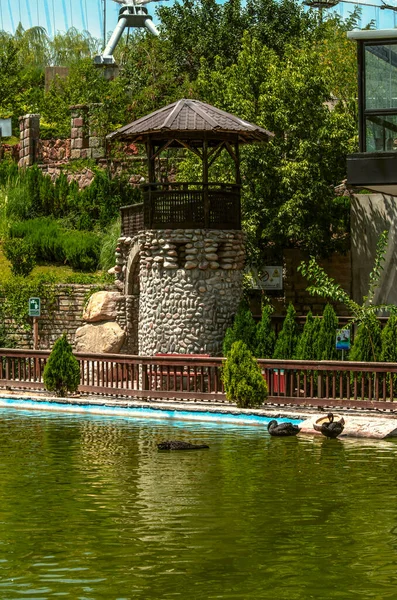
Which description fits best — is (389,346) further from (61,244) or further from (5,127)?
(5,127)

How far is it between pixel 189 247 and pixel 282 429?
9.03 meters

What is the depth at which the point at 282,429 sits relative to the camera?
954 inches

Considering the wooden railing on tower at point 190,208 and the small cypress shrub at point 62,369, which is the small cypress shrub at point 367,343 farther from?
the small cypress shrub at point 62,369

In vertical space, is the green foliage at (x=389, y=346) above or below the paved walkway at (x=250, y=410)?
above

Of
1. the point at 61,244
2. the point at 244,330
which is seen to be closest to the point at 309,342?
the point at 244,330

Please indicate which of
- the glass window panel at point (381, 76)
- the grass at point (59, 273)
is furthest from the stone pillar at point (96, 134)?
the glass window panel at point (381, 76)

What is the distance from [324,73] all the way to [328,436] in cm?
1732

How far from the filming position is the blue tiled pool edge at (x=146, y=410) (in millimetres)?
26547

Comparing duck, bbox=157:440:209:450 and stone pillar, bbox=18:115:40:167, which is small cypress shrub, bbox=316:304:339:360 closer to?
duck, bbox=157:440:209:450

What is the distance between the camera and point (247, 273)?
126 feet

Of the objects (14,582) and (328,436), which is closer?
(14,582)

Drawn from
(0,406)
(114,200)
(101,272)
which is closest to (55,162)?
(114,200)

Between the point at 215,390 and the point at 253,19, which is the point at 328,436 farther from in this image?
the point at 253,19

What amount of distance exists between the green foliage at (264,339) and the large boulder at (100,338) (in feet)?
20.2
